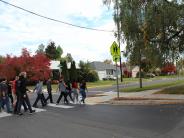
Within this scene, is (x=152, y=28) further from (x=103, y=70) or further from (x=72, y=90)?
(x=103, y=70)

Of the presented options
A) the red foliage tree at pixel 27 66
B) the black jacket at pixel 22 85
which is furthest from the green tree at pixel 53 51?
the black jacket at pixel 22 85

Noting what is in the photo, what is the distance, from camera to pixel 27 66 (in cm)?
6000

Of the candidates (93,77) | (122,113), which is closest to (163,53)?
(122,113)

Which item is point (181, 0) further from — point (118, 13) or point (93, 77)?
point (93, 77)

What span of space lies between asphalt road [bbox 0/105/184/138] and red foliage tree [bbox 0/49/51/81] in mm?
42868

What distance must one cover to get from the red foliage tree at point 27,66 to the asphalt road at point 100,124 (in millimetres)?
42868

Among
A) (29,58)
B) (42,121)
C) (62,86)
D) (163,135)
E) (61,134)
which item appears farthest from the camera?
(29,58)

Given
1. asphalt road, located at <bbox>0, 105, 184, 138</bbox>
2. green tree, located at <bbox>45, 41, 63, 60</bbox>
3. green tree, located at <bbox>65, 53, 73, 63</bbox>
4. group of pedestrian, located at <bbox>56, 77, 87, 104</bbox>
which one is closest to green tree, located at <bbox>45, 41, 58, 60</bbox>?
green tree, located at <bbox>45, 41, 63, 60</bbox>

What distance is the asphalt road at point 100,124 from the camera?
11.2m

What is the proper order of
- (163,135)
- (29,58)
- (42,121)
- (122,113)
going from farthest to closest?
1. (29,58)
2. (122,113)
3. (42,121)
4. (163,135)

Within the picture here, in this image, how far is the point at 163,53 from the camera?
2525 centimetres

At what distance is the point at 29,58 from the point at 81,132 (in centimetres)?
4975

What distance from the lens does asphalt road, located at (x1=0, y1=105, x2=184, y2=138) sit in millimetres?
11242

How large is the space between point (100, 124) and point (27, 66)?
48034 millimetres
